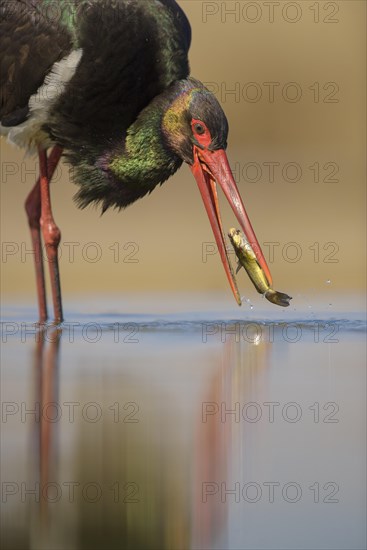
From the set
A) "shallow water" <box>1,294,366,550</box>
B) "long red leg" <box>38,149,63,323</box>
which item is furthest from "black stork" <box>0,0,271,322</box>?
"shallow water" <box>1,294,366,550</box>

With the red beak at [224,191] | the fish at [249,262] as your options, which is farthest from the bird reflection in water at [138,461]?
the red beak at [224,191]

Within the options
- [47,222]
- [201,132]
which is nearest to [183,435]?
[201,132]

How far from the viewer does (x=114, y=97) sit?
7.65 meters

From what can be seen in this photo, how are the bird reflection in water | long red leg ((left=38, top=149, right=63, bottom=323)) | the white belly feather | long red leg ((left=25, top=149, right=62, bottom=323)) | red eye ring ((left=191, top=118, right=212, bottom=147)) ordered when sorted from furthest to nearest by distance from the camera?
long red leg ((left=38, top=149, right=63, bottom=323))
long red leg ((left=25, top=149, right=62, bottom=323))
the white belly feather
red eye ring ((left=191, top=118, right=212, bottom=147))
the bird reflection in water

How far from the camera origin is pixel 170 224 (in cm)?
1120

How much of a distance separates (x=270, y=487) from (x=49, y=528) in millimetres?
753

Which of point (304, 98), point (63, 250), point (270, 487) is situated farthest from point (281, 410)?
point (304, 98)

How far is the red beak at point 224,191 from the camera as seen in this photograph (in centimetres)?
727

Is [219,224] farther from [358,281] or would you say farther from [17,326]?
[358,281]

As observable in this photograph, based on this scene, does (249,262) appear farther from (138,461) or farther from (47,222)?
(138,461)

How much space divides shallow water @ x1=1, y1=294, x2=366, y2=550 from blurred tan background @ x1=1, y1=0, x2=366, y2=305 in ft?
7.57

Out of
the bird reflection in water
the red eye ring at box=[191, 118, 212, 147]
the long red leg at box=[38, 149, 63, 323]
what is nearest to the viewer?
the bird reflection in water

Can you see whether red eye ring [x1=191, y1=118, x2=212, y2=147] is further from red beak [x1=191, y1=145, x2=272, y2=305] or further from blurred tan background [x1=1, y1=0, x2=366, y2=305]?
blurred tan background [x1=1, y1=0, x2=366, y2=305]

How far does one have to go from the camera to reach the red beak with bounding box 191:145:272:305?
7.27m
